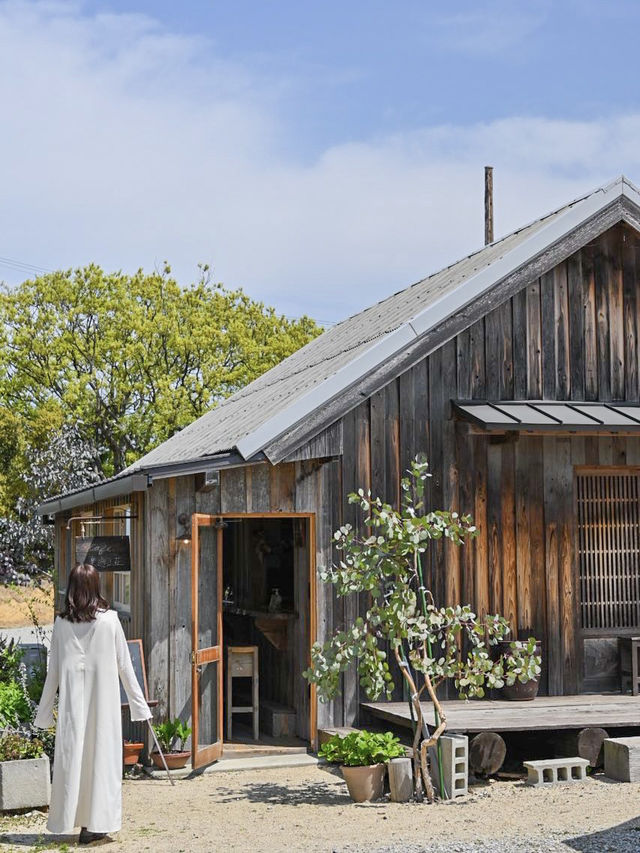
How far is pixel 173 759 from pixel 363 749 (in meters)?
2.10

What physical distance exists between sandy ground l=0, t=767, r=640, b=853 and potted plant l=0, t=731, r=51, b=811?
120mm

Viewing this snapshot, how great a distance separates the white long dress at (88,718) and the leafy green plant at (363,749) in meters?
1.74

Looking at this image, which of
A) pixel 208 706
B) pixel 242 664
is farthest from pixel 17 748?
pixel 242 664

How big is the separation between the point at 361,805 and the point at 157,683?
2594 mm

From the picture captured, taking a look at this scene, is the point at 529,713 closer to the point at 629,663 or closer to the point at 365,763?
the point at 629,663

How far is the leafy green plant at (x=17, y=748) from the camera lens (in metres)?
8.86

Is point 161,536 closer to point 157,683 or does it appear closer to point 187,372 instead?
point 157,683

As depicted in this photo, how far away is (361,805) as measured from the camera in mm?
8945

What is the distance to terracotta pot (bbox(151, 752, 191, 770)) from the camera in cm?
1034

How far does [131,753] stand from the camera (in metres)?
10.5

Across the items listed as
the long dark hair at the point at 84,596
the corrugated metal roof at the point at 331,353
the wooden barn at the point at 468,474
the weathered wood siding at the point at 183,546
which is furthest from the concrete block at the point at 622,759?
the long dark hair at the point at 84,596

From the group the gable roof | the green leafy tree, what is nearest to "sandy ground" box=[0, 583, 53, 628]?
the green leafy tree

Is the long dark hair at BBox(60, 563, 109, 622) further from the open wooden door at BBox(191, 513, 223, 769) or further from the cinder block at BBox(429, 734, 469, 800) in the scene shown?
the cinder block at BBox(429, 734, 469, 800)

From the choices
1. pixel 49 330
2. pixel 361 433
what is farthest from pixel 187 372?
pixel 361 433
